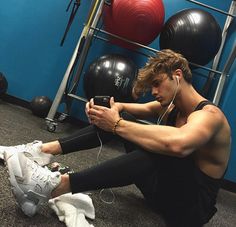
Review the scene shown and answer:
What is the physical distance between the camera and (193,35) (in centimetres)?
258

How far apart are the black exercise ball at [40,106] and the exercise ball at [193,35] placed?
3.82ft

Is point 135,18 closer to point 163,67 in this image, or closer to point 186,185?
point 163,67

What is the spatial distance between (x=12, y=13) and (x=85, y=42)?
0.90 meters

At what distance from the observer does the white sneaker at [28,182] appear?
3.67ft

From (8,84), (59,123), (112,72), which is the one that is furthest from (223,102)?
(8,84)

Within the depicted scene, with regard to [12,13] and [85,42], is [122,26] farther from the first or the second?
[12,13]

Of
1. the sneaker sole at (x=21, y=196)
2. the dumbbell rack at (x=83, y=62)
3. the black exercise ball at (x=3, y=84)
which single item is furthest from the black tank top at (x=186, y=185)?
the black exercise ball at (x=3, y=84)

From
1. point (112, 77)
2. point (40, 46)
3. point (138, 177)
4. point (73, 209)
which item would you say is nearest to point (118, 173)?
point (138, 177)

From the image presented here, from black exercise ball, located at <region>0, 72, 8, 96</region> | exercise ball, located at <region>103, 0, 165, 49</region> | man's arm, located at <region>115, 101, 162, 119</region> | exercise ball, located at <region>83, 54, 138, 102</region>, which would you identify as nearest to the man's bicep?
man's arm, located at <region>115, 101, 162, 119</region>

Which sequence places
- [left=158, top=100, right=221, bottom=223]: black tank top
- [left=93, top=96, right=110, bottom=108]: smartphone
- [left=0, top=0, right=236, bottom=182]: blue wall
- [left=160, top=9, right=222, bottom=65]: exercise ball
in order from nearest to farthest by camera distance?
[left=158, top=100, right=221, bottom=223]: black tank top
[left=93, top=96, right=110, bottom=108]: smartphone
[left=160, top=9, right=222, bottom=65]: exercise ball
[left=0, top=0, right=236, bottom=182]: blue wall

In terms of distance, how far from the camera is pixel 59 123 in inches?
121

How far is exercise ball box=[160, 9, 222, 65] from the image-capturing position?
8.49 ft

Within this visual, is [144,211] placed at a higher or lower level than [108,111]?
lower

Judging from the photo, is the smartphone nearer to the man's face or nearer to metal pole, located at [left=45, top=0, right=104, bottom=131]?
the man's face
